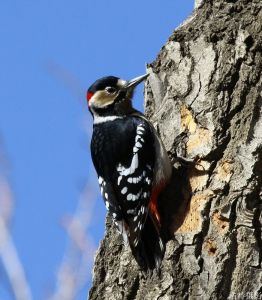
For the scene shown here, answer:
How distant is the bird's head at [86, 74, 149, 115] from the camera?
508 centimetres

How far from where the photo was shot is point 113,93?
5105 mm

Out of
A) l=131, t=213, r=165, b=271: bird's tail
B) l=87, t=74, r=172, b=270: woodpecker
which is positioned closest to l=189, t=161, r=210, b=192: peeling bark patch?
l=87, t=74, r=172, b=270: woodpecker

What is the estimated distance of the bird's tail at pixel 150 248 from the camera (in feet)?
13.6

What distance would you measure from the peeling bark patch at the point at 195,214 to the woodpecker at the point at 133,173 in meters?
0.15

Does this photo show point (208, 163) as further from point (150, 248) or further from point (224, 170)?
point (150, 248)

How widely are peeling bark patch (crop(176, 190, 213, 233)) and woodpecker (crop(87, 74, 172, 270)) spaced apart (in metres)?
0.15

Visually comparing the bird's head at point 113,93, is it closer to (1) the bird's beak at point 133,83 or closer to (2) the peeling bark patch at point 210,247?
(1) the bird's beak at point 133,83

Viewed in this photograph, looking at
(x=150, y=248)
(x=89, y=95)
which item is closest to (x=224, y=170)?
(x=150, y=248)

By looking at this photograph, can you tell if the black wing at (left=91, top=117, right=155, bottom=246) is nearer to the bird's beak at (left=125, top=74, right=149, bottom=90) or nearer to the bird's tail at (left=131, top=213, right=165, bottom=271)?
the bird's tail at (left=131, top=213, right=165, bottom=271)

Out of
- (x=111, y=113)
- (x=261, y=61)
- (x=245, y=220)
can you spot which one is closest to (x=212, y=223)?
A: (x=245, y=220)

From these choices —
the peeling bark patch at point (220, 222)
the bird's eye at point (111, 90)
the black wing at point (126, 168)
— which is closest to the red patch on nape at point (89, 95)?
the bird's eye at point (111, 90)

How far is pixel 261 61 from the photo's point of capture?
447cm

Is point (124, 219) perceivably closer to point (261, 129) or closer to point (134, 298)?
point (134, 298)

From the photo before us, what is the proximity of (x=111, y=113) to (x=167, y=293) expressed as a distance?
1513 mm
